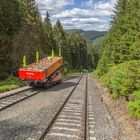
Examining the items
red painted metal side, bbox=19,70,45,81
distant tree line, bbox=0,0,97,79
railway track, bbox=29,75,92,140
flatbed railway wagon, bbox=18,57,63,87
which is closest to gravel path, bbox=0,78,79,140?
railway track, bbox=29,75,92,140

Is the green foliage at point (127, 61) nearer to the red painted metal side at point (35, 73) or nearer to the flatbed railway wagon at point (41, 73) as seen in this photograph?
the flatbed railway wagon at point (41, 73)

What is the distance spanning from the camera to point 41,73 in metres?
27.0

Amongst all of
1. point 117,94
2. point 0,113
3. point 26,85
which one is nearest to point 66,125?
point 0,113

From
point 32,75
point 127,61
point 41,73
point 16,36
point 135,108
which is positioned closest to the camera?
point 135,108

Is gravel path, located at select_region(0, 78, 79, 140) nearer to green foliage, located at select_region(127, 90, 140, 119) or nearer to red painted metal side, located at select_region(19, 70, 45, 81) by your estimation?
green foliage, located at select_region(127, 90, 140, 119)

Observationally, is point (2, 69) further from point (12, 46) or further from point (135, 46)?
point (135, 46)

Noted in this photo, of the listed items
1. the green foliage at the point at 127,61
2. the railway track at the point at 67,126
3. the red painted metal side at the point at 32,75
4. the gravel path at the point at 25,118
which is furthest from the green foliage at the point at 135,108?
the red painted metal side at the point at 32,75

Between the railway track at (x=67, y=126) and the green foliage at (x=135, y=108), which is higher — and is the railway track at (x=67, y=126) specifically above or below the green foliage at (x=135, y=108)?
below

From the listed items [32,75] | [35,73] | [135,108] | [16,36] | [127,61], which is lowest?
[135,108]

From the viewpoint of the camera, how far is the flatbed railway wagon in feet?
89.0

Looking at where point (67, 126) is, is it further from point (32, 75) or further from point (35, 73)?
point (32, 75)

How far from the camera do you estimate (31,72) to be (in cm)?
2741

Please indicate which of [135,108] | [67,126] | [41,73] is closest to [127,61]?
[41,73]

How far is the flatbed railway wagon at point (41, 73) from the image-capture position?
89.0ft
